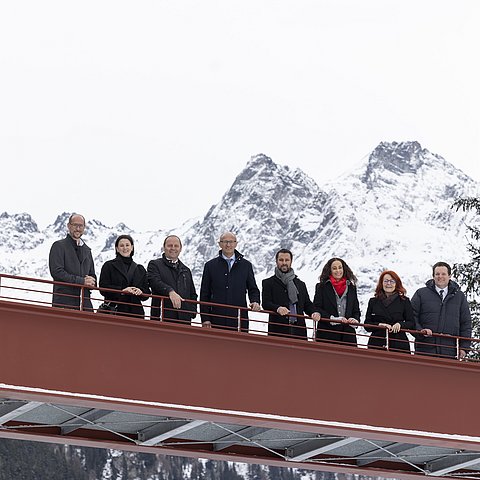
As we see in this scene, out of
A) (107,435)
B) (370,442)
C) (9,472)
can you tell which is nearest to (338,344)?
(370,442)

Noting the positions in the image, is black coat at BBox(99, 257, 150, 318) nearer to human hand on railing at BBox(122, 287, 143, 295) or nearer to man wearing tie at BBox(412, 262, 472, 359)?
human hand on railing at BBox(122, 287, 143, 295)

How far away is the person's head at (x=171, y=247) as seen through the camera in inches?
633

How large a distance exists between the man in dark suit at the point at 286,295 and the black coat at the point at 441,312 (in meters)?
1.64

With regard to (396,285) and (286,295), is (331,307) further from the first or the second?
(396,285)

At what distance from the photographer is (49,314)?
658 inches

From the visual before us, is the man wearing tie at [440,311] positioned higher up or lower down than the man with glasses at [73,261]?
lower down

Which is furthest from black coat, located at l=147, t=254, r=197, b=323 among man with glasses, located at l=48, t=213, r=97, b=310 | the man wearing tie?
the man wearing tie

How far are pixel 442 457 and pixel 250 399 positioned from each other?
5.26 m

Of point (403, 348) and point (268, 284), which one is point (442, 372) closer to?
point (403, 348)

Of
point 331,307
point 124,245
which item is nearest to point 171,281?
point 124,245

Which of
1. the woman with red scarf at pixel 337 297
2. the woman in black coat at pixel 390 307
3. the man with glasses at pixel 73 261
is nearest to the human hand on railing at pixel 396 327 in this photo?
the woman in black coat at pixel 390 307

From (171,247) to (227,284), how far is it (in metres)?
1.31

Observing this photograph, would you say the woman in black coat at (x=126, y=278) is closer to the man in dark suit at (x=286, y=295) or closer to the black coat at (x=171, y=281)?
the black coat at (x=171, y=281)

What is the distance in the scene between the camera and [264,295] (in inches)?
679
